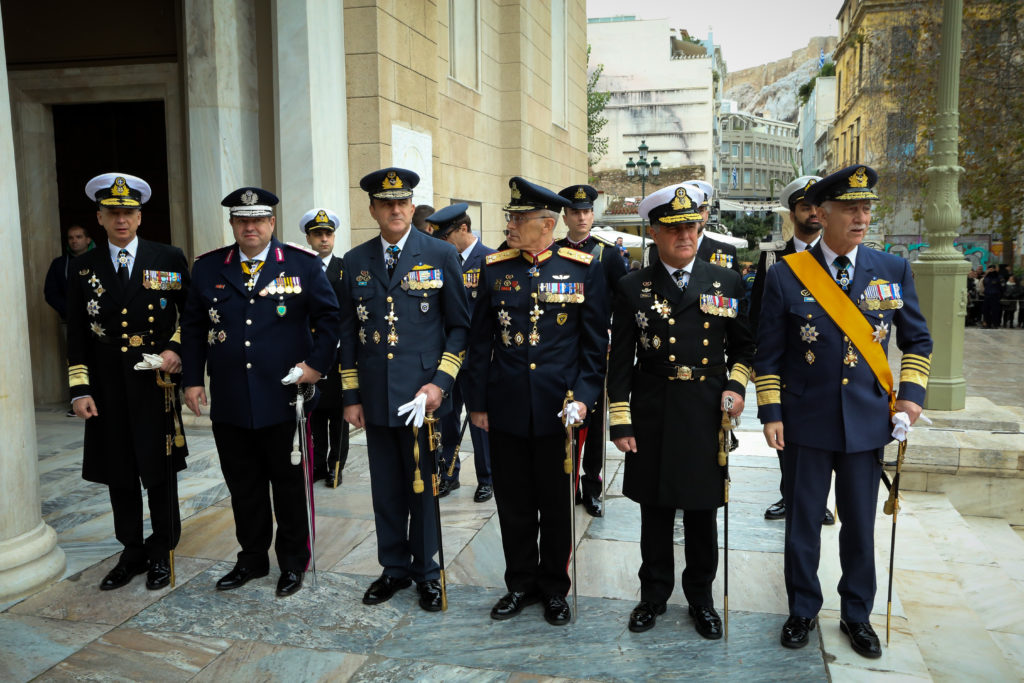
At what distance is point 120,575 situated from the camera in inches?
176

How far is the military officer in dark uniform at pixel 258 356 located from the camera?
4.26m

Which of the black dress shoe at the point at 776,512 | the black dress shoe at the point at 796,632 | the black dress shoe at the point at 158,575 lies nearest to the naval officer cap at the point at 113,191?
the black dress shoe at the point at 158,575

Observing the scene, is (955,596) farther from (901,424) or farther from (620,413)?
(620,413)

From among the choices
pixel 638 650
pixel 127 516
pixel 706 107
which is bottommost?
pixel 638 650

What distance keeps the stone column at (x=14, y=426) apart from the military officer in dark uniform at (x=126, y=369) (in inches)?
11.3

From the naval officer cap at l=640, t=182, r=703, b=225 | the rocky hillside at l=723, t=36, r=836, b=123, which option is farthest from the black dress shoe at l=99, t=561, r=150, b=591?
the rocky hillside at l=723, t=36, r=836, b=123

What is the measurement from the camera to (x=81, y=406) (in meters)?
4.34

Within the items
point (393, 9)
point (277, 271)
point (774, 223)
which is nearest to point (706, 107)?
point (774, 223)

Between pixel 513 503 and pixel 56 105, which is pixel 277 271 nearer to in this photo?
pixel 513 503

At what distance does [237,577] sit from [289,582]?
308 millimetres

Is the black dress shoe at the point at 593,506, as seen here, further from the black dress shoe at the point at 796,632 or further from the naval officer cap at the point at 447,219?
the naval officer cap at the point at 447,219

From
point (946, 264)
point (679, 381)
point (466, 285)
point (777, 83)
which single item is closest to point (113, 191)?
point (466, 285)

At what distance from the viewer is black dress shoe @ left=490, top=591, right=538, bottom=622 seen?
159 inches

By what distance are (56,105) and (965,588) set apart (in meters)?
9.62
